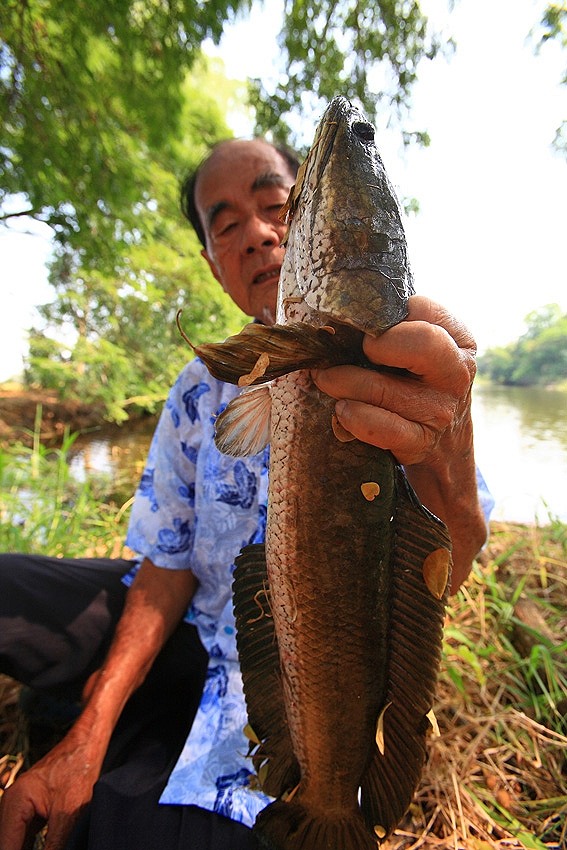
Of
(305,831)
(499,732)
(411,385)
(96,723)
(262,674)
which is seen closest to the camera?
(411,385)

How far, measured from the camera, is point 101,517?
482cm

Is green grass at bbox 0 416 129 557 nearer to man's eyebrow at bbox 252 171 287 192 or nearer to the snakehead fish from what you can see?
the snakehead fish

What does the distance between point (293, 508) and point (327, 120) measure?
1012 mm

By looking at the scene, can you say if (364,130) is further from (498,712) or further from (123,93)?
(123,93)

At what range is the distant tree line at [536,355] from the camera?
51.1 m

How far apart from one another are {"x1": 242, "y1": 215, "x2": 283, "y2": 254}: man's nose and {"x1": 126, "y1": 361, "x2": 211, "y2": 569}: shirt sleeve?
63 cm

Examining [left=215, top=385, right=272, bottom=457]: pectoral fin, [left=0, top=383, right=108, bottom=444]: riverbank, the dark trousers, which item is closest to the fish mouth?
[left=215, top=385, right=272, bottom=457]: pectoral fin

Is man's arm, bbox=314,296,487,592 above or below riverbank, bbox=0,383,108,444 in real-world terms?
below

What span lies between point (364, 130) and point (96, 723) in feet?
7.09

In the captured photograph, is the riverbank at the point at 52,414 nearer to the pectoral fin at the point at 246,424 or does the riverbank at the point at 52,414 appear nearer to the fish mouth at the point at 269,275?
the fish mouth at the point at 269,275

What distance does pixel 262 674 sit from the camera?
4.33 ft

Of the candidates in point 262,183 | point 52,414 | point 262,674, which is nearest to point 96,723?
point 262,674

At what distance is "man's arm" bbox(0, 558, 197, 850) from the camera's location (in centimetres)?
144

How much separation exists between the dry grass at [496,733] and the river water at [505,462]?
214 cm
